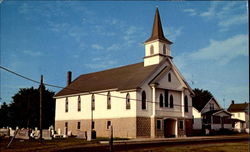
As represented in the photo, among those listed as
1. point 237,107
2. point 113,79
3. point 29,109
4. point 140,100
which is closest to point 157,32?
point 113,79

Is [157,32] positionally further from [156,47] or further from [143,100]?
[143,100]

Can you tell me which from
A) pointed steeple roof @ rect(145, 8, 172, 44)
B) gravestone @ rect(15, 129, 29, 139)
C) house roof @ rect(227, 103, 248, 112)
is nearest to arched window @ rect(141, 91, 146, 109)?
pointed steeple roof @ rect(145, 8, 172, 44)

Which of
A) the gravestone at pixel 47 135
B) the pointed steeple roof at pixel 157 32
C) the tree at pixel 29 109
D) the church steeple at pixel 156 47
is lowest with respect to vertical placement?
the gravestone at pixel 47 135

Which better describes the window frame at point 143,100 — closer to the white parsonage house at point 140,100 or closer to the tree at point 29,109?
the white parsonage house at point 140,100

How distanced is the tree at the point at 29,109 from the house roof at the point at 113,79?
892cm

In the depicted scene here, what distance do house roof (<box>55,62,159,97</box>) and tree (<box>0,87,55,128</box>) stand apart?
8.92 metres

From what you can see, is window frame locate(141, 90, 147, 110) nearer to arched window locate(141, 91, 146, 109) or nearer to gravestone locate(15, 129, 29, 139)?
arched window locate(141, 91, 146, 109)

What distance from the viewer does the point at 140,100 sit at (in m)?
39.3

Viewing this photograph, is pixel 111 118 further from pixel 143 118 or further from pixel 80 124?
pixel 80 124

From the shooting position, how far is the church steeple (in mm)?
43719

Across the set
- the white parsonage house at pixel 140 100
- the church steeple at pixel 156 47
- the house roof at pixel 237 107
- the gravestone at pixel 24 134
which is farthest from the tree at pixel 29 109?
the house roof at pixel 237 107

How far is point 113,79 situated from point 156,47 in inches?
305

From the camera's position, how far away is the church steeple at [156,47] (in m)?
43.7

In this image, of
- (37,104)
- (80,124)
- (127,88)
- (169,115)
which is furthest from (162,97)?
(37,104)
